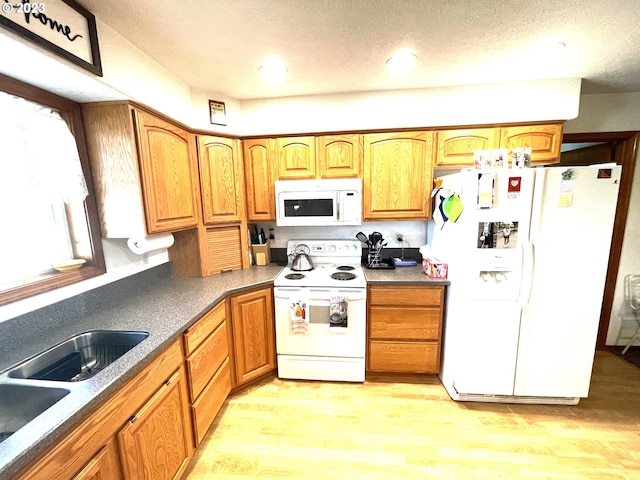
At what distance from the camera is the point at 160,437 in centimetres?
119

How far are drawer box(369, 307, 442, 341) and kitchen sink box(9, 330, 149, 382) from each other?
153 centimetres

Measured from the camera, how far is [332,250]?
2.48 meters

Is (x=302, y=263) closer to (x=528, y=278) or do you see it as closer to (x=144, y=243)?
(x=144, y=243)

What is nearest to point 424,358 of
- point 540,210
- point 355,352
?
point 355,352

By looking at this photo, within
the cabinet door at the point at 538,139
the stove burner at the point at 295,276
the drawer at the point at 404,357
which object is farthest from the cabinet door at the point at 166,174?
the cabinet door at the point at 538,139

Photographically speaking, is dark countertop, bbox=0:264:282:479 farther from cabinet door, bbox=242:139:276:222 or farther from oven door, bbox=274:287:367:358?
cabinet door, bbox=242:139:276:222

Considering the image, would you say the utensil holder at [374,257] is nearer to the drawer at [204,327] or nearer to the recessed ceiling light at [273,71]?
the drawer at [204,327]

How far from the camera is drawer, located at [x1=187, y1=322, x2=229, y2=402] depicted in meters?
1.44

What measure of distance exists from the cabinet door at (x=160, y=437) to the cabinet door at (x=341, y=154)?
1756 millimetres

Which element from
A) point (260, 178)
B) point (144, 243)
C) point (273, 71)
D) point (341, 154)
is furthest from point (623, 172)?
point (144, 243)

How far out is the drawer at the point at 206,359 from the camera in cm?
144

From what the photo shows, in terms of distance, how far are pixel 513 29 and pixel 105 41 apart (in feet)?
6.85

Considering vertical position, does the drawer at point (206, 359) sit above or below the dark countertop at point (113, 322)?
below

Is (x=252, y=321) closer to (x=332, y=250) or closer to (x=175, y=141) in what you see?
(x=332, y=250)
